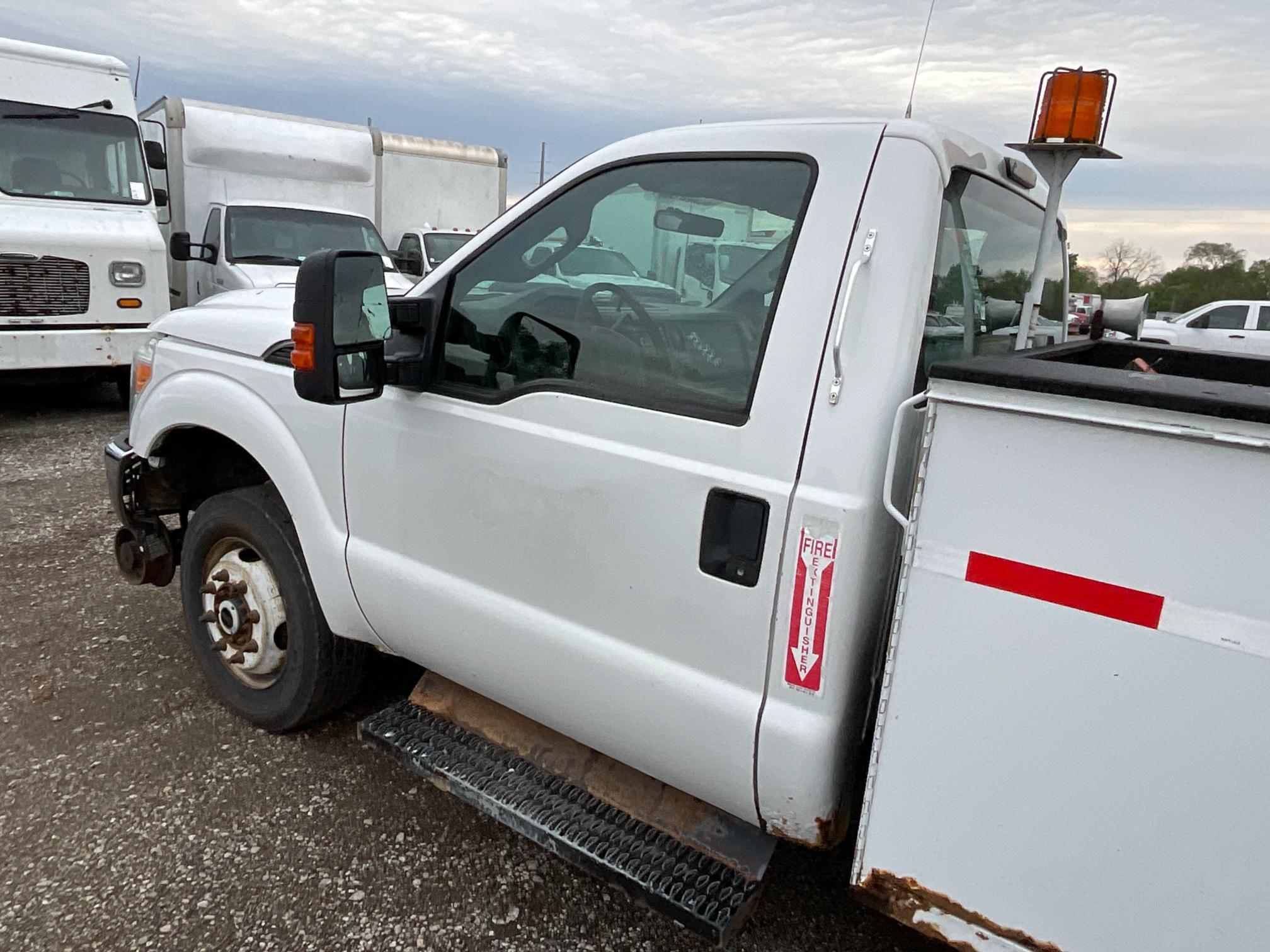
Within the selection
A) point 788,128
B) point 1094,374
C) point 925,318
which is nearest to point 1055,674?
point 1094,374

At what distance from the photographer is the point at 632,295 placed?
208cm

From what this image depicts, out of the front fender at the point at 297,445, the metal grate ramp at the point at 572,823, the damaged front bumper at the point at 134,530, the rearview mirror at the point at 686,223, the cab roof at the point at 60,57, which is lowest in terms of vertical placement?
the metal grate ramp at the point at 572,823

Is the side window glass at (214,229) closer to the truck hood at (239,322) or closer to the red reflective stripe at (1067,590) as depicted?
the truck hood at (239,322)

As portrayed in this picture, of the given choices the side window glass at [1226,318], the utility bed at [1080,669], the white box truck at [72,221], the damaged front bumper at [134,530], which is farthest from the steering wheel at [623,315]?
the side window glass at [1226,318]

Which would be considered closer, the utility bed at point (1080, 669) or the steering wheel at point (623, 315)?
the utility bed at point (1080, 669)

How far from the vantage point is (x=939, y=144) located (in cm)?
173

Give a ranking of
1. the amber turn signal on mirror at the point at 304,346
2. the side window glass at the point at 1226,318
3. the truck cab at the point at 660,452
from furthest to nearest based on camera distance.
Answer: the side window glass at the point at 1226,318 < the amber turn signal on mirror at the point at 304,346 < the truck cab at the point at 660,452

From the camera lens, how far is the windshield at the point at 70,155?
7.39 metres

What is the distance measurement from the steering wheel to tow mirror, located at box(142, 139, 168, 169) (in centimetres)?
797

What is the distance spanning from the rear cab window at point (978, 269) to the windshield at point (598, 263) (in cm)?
69

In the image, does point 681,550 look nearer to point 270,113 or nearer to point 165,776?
point 165,776

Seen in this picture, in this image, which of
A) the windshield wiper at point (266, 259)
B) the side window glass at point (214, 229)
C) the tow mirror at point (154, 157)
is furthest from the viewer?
the side window glass at point (214, 229)

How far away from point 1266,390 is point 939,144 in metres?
0.73

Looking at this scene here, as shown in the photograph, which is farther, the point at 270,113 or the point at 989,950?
the point at 270,113
